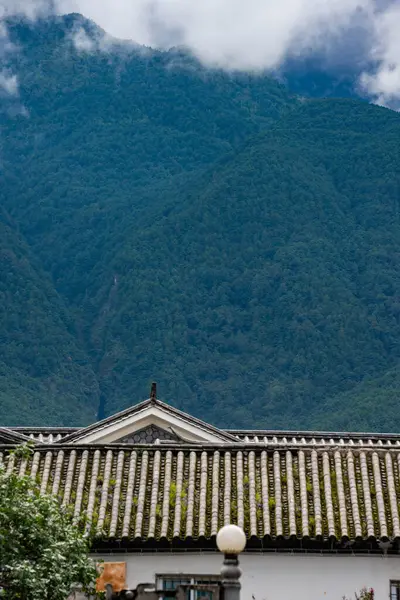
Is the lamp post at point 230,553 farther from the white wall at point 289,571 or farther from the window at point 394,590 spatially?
the window at point 394,590

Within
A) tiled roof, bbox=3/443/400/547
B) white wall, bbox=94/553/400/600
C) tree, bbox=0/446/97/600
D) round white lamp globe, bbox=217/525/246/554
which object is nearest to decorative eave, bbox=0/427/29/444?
tiled roof, bbox=3/443/400/547

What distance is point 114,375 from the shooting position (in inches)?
6649

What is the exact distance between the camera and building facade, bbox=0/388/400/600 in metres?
22.0

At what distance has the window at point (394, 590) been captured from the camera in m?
22.1

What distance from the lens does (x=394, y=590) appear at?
72.5ft

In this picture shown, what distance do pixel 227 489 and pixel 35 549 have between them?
14.5 feet

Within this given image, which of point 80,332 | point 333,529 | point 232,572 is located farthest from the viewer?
point 80,332

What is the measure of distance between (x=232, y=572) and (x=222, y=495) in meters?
6.02

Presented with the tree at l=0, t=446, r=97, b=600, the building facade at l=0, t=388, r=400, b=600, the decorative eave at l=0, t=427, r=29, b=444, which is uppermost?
the decorative eave at l=0, t=427, r=29, b=444

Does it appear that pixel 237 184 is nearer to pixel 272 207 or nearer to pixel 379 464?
pixel 272 207

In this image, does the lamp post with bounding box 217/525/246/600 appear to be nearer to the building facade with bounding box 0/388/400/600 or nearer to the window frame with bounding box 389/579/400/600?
the building facade with bounding box 0/388/400/600

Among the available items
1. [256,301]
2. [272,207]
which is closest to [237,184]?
[272,207]

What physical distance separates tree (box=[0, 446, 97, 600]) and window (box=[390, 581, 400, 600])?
475cm

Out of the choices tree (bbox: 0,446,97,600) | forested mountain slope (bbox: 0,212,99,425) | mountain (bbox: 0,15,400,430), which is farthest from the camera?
mountain (bbox: 0,15,400,430)
